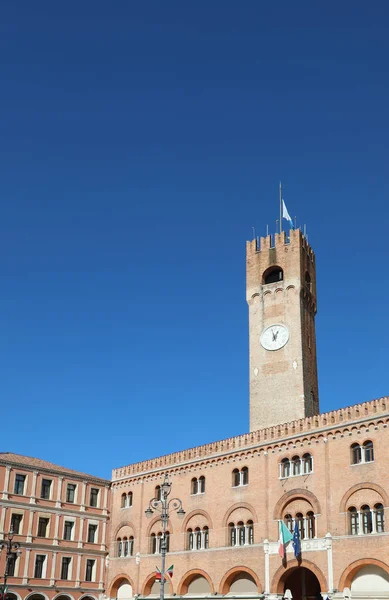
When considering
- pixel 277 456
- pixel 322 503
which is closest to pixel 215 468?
pixel 277 456

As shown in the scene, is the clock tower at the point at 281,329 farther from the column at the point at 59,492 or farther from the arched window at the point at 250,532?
the column at the point at 59,492

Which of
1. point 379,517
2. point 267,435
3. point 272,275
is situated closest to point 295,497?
point 267,435

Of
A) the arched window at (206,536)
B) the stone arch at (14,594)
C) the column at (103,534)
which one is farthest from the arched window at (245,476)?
the stone arch at (14,594)

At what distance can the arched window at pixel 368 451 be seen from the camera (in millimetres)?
33469

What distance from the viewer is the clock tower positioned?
4444 cm

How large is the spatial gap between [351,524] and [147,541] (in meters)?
16.1

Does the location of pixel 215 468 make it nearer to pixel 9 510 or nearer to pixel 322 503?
pixel 322 503

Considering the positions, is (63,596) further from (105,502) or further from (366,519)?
(366,519)

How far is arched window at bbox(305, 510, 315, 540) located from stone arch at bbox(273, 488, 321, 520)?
0.50m

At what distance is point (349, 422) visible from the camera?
114ft

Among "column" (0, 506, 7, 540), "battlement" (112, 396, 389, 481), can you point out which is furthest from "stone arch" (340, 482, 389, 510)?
"column" (0, 506, 7, 540)

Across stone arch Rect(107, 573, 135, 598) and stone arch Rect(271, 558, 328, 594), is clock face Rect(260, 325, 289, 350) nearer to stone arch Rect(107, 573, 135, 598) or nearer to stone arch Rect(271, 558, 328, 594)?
stone arch Rect(271, 558, 328, 594)

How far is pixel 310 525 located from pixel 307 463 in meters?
3.12

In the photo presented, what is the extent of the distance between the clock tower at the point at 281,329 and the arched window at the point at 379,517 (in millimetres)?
11085
